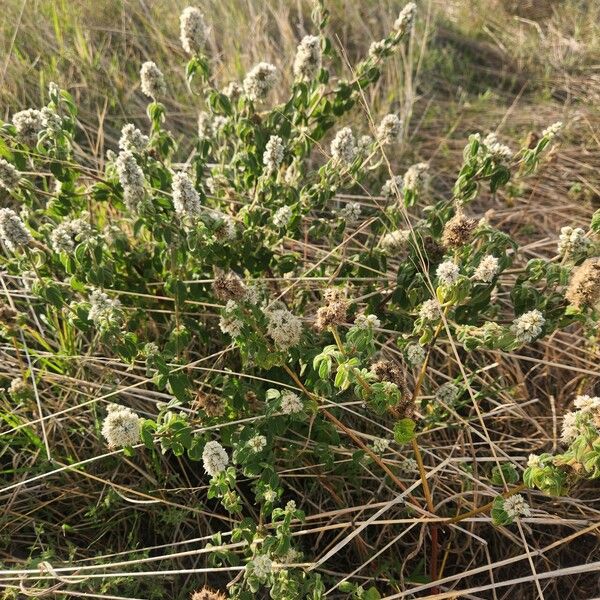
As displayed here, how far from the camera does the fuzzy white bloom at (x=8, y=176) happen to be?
2.02m

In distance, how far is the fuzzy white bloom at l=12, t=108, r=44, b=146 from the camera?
83.1 inches

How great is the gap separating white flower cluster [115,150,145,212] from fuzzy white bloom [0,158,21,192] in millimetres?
370

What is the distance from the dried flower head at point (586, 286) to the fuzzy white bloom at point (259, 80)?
1360 mm

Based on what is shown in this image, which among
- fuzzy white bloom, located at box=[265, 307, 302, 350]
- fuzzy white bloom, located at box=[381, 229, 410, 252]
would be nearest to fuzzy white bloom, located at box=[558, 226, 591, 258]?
fuzzy white bloom, located at box=[381, 229, 410, 252]

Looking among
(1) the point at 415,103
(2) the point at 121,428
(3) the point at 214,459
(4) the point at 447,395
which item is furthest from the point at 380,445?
(1) the point at 415,103

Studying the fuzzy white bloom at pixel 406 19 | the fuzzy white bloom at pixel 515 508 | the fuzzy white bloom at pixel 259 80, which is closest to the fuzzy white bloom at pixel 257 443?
the fuzzy white bloom at pixel 515 508

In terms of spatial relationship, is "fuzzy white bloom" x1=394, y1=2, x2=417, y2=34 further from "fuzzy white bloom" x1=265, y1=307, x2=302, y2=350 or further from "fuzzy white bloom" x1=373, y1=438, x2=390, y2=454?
"fuzzy white bloom" x1=373, y1=438, x2=390, y2=454

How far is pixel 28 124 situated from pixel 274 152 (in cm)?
88

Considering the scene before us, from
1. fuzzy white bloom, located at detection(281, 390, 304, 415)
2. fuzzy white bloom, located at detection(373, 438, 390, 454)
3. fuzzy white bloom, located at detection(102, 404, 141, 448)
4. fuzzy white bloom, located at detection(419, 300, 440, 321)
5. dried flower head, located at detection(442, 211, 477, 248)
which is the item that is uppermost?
dried flower head, located at detection(442, 211, 477, 248)

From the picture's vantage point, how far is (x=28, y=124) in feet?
6.98

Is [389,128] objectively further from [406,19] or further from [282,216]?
[282,216]

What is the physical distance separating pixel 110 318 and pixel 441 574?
1.43 metres

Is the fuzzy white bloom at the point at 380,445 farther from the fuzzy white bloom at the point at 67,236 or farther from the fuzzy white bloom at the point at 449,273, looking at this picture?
the fuzzy white bloom at the point at 67,236

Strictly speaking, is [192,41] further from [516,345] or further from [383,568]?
[383,568]
